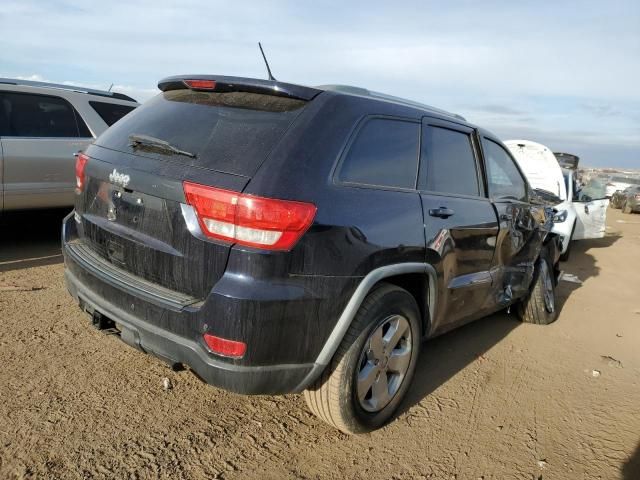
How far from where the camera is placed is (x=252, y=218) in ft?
7.29

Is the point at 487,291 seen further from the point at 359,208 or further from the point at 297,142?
the point at 297,142

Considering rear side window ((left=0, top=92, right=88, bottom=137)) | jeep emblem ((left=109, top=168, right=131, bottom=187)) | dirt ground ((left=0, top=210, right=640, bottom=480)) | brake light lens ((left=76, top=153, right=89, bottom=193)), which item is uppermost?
jeep emblem ((left=109, top=168, right=131, bottom=187))

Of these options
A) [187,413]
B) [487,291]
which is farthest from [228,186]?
[487,291]

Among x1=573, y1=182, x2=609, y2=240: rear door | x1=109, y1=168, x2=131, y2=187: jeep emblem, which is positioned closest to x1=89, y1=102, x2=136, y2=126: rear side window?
x1=109, y1=168, x2=131, y2=187: jeep emblem

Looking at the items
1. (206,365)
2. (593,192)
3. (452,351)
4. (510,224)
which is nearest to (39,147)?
(206,365)

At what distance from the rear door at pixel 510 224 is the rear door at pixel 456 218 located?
0.67 ft

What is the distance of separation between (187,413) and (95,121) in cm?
422

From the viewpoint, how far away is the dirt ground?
2607mm

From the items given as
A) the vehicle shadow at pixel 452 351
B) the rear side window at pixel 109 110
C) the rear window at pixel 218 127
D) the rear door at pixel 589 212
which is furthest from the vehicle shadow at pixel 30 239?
the rear door at pixel 589 212

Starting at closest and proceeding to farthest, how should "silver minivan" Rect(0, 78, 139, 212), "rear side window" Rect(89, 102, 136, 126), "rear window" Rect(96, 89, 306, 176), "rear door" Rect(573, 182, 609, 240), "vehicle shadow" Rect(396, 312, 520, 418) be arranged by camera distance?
"rear window" Rect(96, 89, 306, 176)
"vehicle shadow" Rect(396, 312, 520, 418)
"silver minivan" Rect(0, 78, 139, 212)
"rear side window" Rect(89, 102, 136, 126)
"rear door" Rect(573, 182, 609, 240)

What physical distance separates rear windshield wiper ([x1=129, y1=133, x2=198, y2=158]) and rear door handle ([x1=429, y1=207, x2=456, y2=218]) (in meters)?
1.40

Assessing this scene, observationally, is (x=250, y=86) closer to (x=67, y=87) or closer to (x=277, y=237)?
(x=277, y=237)

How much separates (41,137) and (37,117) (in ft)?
0.74

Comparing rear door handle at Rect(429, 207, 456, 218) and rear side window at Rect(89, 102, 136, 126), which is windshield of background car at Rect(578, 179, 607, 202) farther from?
rear side window at Rect(89, 102, 136, 126)
